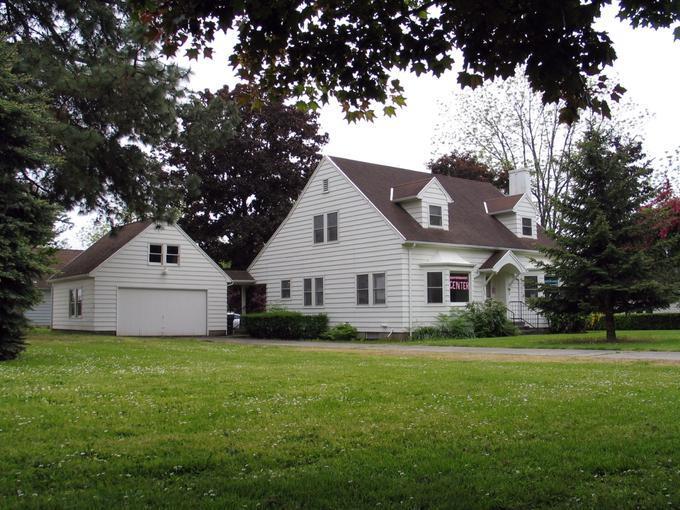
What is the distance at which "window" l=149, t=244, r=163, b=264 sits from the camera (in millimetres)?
31250

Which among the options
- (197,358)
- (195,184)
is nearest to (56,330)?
(195,184)

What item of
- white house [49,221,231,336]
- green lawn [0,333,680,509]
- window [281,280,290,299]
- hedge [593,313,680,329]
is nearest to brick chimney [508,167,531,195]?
hedge [593,313,680,329]

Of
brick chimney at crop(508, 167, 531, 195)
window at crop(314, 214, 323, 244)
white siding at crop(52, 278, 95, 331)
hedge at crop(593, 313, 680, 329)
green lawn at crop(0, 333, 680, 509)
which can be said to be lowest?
green lawn at crop(0, 333, 680, 509)

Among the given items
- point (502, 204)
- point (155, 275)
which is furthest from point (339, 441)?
point (502, 204)

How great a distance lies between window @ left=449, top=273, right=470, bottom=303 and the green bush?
4.25m

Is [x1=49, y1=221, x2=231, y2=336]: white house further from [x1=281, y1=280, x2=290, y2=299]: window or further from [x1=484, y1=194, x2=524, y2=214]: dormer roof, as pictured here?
[x1=484, y1=194, x2=524, y2=214]: dormer roof

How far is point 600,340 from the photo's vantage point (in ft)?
72.0

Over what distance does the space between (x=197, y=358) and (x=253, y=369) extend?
368 centimetres

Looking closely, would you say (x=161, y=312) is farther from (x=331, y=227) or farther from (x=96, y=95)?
(x=96, y=95)

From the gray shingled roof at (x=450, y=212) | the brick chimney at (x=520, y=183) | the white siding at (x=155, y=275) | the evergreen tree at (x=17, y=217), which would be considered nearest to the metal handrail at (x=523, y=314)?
the gray shingled roof at (x=450, y=212)

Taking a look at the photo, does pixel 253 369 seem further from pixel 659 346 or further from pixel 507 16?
pixel 659 346

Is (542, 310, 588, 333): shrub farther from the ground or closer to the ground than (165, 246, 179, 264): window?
closer to the ground

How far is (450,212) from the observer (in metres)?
30.0

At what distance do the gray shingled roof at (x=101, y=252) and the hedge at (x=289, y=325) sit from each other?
268 inches
